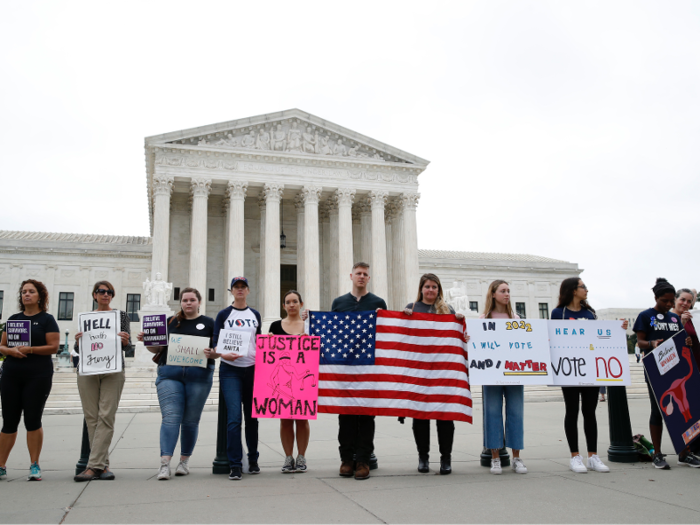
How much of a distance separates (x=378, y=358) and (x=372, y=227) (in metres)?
33.2

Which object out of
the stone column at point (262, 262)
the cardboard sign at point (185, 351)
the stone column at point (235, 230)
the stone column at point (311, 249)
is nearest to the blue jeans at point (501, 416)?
the cardboard sign at point (185, 351)

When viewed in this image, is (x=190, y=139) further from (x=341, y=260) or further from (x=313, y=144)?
(x=341, y=260)

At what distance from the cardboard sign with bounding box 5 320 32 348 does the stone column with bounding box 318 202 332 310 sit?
1393 inches

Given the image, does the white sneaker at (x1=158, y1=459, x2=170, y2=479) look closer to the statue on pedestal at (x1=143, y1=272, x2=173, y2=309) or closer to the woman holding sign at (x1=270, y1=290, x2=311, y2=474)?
the woman holding sign at (x1=270, y1=290, x2=311, y2=474)

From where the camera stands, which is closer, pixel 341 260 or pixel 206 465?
pixel 206 465

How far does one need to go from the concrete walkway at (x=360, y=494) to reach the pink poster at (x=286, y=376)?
0.84 m

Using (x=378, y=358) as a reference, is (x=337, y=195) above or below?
above

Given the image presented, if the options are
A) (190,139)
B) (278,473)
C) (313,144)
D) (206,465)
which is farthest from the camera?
(313,144)

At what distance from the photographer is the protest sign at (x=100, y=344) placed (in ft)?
24.2

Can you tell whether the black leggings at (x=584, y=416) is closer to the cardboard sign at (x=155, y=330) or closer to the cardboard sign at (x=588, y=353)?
the cardboard sign at (x=588, y=353)

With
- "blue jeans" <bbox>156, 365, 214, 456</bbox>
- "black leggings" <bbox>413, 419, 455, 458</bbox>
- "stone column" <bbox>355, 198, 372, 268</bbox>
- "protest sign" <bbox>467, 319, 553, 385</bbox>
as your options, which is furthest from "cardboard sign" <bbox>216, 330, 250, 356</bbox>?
"stone column" <bbox>355, 198, 372, 268</bbox>

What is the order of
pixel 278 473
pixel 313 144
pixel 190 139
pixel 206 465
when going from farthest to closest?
pixel 313 144 < pixel 190 139 < pixel 206 465 < pixel 278 473

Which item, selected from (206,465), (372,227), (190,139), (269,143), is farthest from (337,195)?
(206,465)

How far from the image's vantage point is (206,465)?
825 cm
